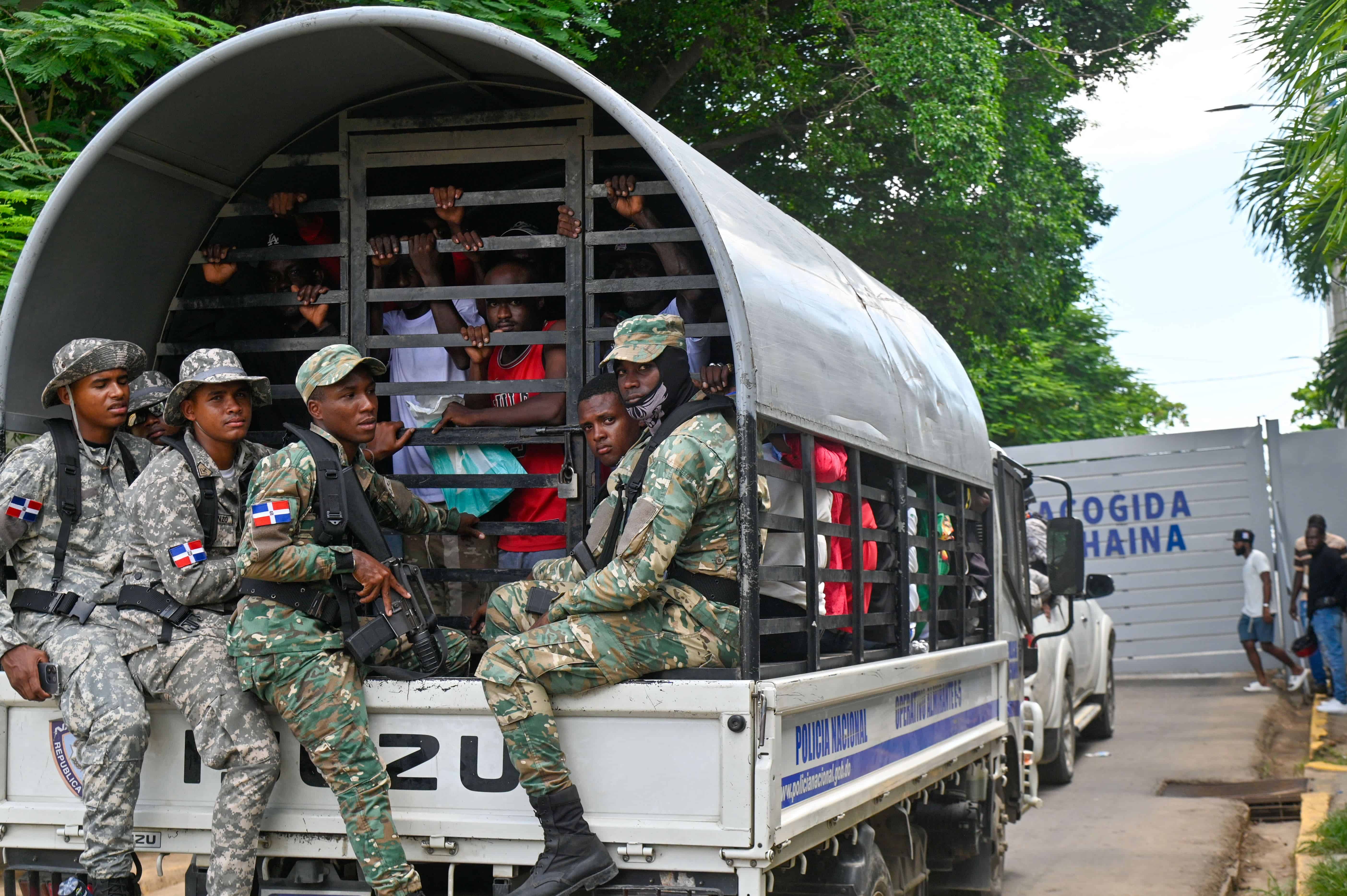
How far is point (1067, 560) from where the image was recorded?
7.56 m

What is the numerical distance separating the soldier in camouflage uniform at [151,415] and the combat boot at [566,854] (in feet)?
6.45

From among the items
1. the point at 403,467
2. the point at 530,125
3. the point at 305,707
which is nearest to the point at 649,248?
the point at 530,125

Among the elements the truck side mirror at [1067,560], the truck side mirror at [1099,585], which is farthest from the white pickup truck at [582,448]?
the truck side mirror at [1099,585]

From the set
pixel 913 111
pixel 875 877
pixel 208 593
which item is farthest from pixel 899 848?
pixel 913 111

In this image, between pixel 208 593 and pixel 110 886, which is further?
pixel 208 593

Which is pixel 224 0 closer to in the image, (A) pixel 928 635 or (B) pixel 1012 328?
(A) pixel 928 635

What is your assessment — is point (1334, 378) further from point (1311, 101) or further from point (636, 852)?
point (636, 852)

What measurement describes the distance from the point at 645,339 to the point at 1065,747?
24.7ft

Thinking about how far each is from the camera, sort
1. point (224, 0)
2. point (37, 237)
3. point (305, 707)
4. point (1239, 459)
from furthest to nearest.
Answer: point (1239, 459) → point (224, 0) → point (37, 237) → point (305, 707)

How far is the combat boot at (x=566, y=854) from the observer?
11.3ft

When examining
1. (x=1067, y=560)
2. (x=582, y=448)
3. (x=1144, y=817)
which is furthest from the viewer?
(x=1144, y=817)

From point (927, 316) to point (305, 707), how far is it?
14.2m

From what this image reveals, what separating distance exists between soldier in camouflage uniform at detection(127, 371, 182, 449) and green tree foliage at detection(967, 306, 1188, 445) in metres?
14.7

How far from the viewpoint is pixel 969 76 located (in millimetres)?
12859
